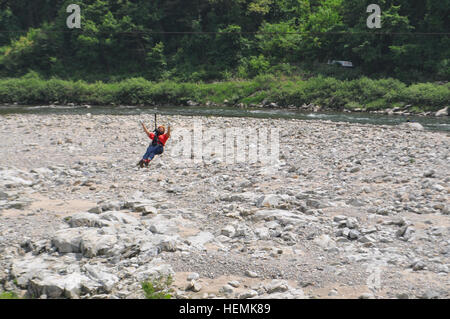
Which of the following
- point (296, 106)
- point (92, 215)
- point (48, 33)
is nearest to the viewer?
point (92, 215)

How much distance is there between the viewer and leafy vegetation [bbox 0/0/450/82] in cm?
4359

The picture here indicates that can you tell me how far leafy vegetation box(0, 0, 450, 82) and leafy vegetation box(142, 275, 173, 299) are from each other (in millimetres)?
40714

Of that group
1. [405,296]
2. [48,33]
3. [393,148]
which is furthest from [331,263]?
[48,33]

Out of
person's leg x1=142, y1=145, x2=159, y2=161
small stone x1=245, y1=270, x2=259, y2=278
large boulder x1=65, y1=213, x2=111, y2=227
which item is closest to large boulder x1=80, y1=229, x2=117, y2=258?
large boulder x1=65, y1=213, x2=111, y2=227

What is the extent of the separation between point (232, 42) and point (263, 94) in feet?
46.9

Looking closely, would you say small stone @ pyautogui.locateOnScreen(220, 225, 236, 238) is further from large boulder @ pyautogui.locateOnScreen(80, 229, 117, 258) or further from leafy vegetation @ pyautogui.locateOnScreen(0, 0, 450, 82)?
leafy vegetation @ pyautogui.locateOnScreen(0, 0, 450, 82)

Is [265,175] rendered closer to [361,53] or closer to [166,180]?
[166,180]

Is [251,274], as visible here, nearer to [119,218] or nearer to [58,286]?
[58,286]

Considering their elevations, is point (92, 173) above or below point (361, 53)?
below

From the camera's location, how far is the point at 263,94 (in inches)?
1686

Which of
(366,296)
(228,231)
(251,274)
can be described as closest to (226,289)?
(251,274)
